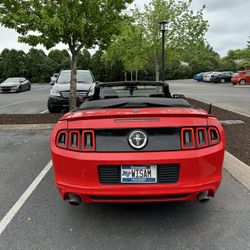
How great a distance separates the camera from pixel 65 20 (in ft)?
→ 28.7

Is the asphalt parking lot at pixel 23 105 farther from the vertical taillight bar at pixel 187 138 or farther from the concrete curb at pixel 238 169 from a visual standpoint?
the vertical taillight bar at pixel 187 138

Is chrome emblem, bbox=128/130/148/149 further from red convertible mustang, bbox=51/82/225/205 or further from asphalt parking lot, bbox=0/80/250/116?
asphalt parking lot, bbox=0/80/250/116

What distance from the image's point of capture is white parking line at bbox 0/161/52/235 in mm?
3437

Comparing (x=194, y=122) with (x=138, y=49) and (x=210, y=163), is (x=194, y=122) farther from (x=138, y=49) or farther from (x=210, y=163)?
(x=138, y=49)

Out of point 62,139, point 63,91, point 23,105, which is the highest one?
point 62,139

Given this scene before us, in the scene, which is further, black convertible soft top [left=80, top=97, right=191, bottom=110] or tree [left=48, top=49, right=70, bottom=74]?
tree [left=48, top=49, right=70, bottom=74]

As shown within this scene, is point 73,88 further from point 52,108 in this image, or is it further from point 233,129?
point 233,129

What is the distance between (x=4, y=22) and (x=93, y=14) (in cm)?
243

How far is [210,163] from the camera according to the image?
3109mm

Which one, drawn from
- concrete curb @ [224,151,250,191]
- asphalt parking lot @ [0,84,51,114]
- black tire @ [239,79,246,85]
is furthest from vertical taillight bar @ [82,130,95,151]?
black tire @ [239,79,246,85]

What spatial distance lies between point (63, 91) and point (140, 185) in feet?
27.7

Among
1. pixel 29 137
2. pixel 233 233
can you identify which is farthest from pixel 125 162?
pixel 29 137

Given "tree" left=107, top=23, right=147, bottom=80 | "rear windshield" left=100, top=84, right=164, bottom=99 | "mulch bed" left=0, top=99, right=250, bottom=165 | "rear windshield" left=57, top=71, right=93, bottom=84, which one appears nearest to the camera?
"rear windshield" left=100, top=84, right=164, bottom=99

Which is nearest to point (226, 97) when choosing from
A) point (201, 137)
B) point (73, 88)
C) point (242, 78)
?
point (73, 88)
